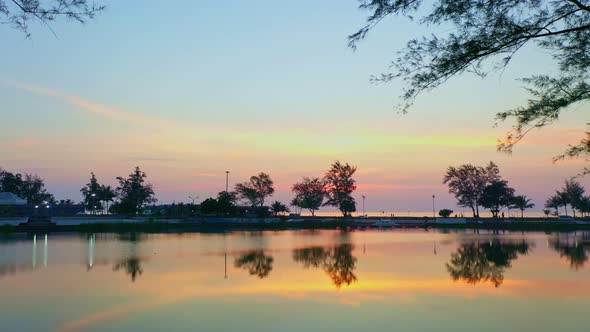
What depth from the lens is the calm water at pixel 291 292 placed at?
12500 mm

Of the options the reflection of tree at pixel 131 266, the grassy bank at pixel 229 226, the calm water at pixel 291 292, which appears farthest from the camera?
the grassy bank at pixel 229 226

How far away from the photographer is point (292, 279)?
1966 cm

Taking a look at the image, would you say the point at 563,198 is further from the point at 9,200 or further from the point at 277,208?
the point at 9,200

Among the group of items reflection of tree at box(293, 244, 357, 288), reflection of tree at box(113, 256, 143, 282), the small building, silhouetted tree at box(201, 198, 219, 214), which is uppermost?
the small building

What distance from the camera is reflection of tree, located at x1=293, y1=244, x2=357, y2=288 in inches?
794

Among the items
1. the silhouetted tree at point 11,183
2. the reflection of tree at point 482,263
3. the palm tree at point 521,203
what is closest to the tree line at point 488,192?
the palm tree at point 521,203

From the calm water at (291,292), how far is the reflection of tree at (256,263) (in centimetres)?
5

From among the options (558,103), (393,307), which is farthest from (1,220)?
(558,103)

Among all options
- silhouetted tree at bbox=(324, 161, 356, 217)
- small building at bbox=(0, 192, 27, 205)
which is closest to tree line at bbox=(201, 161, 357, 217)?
silhouetted tree at bbox=(324, 161, 356, 217)

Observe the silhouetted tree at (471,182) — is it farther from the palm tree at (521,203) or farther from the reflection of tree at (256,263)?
the reflection of tree at (256,263)

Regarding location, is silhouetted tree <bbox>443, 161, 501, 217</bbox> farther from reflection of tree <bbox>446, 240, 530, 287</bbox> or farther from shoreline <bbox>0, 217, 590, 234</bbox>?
reflection of tree <bbox>446, 240, 530, 287</bbox>

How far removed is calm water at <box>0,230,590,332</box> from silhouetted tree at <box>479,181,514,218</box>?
189 ft

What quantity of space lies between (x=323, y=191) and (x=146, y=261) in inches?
2831

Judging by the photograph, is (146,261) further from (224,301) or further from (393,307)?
(393,307)
